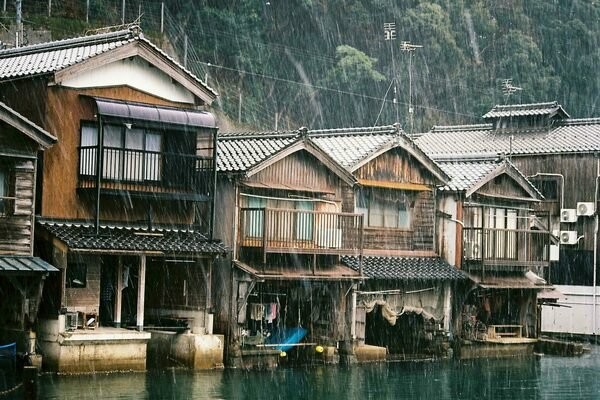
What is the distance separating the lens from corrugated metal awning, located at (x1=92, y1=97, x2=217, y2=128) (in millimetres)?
28391

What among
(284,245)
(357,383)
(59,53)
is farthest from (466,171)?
(59,53)

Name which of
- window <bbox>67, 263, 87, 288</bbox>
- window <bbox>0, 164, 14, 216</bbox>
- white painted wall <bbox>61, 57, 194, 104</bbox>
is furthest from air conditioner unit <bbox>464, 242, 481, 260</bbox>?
window <bbox>0, 164, 14, 216</bbox>

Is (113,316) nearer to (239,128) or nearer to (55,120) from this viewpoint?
(55,120)

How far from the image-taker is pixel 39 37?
1790 inches

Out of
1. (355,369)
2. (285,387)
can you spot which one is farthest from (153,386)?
(355,369)

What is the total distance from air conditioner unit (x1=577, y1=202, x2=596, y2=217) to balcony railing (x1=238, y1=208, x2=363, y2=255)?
1509 centimetres

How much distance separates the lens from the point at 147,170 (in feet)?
97.5

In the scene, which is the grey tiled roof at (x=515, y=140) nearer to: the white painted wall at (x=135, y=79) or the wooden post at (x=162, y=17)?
the wooden post at (x=162, y=17)

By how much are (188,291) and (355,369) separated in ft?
17.1

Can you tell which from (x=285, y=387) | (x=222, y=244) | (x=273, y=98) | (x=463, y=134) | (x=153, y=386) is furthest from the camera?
(x=273, y=98)

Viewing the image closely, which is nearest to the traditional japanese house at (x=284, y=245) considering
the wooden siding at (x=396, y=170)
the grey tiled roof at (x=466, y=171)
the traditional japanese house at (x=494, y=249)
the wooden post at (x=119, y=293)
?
the wooden siding at (x=396, y=170)

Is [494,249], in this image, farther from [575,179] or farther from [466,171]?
[575,179]

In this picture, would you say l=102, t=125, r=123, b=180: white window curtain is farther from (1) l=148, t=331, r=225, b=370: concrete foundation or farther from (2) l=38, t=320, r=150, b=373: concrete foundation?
(1) l=148, t=331, r=225, b=370: concrete foundation

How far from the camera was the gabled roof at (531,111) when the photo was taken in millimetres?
47812
